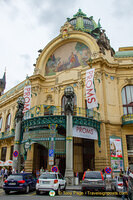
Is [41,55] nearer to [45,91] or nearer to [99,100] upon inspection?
[45,91]

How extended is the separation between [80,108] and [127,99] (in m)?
7.41

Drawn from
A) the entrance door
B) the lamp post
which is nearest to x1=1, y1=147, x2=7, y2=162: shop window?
the entrance door

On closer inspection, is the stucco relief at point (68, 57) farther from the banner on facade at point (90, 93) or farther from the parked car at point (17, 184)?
the parked car at point (17, 184)

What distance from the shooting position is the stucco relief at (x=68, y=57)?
2739 cm

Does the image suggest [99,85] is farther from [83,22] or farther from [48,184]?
[83,22]

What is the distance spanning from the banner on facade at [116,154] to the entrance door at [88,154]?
2469mm

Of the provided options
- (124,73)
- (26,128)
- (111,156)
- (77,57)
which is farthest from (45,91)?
(111,156)

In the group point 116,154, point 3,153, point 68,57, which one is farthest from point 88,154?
point 3,153

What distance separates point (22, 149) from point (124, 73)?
16.5m

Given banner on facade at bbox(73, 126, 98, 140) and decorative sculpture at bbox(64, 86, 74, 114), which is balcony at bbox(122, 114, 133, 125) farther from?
decorative sculpture at bbox(64, 86, 74, 114)

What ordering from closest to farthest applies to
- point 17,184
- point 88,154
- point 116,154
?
point 17,184 → point 116,154 → point 88,154

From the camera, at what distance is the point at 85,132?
64.3 ft

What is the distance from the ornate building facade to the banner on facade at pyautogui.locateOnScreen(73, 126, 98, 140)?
0.47 feet

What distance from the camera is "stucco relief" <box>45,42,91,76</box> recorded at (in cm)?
2739
